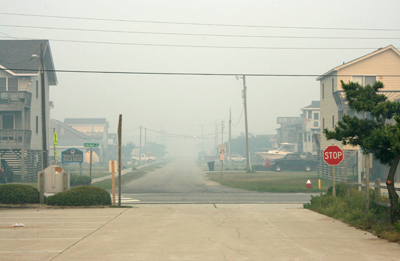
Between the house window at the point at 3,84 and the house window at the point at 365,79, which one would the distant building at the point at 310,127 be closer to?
the house window at the point at 365,79

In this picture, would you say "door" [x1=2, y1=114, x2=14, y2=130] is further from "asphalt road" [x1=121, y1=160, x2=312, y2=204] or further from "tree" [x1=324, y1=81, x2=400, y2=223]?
"tree" [x1=324, y1=81, x2=400, y2=223]

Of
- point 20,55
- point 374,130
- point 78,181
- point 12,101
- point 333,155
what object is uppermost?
point 20,55

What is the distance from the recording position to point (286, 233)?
392 inches

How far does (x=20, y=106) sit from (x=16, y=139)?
275cm

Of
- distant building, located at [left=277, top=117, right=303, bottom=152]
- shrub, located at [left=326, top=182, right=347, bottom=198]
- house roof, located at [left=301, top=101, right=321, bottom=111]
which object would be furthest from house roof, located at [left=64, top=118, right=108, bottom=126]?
shrub, located at [left=326, top=182, right=347, bottom=198]

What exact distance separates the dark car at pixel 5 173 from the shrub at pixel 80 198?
17078 mm

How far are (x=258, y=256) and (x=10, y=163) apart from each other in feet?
105

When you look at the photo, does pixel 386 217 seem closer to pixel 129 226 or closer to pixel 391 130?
pixel 391 130

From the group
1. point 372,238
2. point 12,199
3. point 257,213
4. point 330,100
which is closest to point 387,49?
point 330,100

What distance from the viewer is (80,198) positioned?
15555mm

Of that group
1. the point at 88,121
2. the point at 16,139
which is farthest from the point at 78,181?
the point at 88,121

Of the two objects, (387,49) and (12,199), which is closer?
(12,199)

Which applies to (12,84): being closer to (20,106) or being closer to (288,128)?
(20,106)

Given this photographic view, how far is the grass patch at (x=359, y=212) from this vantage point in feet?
31.4
